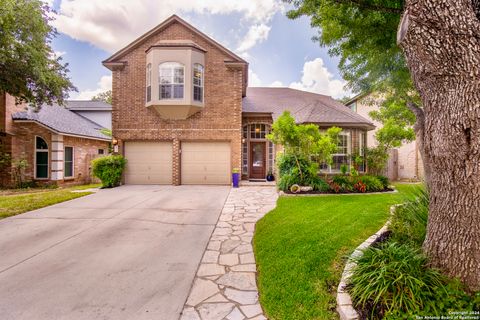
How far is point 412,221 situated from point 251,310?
3005 millimetres

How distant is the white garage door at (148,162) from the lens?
1210 cm

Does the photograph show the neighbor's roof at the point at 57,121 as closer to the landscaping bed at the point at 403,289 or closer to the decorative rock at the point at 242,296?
the decorative rock at the point at 242,296

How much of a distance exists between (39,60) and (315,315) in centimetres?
1124

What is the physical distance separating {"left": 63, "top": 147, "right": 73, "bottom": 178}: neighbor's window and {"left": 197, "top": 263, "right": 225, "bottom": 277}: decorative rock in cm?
1446

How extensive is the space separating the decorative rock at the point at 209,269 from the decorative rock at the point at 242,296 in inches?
18.2

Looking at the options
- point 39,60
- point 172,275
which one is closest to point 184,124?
point 39,60

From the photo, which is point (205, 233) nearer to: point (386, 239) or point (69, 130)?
point (386, 239)

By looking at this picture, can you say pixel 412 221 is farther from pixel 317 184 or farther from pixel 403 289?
pixel 317 184

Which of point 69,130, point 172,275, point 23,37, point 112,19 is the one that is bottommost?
point 172,275

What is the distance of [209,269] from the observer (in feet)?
10.8

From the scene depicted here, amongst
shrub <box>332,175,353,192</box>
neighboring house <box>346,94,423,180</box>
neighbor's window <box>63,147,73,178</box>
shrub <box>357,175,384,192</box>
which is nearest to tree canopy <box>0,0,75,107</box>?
neighbor's window <box>63,147,73,178</box>

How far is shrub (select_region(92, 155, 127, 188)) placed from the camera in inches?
430

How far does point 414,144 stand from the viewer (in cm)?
1453

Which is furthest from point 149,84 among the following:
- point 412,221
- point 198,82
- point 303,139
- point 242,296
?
point 412,221
